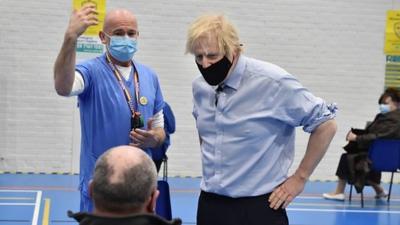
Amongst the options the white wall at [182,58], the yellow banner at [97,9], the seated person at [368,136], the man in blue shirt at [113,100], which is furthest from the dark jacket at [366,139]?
the man in blue shirt at [113,100]

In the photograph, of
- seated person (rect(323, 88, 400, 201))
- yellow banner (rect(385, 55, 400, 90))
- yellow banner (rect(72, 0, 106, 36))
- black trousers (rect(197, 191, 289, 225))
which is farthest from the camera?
yellow banner (rect(385, 55, 400, 90))

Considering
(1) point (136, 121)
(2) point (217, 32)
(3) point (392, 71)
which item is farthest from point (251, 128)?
(3) point (392, 71)

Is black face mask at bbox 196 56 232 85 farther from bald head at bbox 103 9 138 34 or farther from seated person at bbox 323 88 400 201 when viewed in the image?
seated person at bbox 323 88 400 201

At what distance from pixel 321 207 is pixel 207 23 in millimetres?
4949

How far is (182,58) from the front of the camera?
8633 mm

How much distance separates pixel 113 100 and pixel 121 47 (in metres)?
0.28

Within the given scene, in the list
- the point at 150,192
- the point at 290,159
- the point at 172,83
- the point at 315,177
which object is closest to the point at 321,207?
the point at 315,177

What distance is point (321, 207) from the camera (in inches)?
269

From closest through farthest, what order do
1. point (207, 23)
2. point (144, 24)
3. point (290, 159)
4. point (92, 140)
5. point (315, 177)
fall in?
point (207, 23) < point (290, 159) < point (92, 140) < point (144, 24) < point (315, 177)

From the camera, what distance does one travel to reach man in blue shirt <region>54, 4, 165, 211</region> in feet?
8.97

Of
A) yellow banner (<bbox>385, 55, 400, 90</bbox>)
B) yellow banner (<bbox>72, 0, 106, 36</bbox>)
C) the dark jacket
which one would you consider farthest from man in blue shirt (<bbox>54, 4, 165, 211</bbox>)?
yellow banner (<bbox>385, 55, 400, 90</bbox>)

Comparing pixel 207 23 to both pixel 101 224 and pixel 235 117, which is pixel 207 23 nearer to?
pixel 235 117

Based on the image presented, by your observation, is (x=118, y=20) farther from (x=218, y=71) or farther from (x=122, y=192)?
(x=122, y=192)

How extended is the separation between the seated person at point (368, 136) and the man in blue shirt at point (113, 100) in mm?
4771
